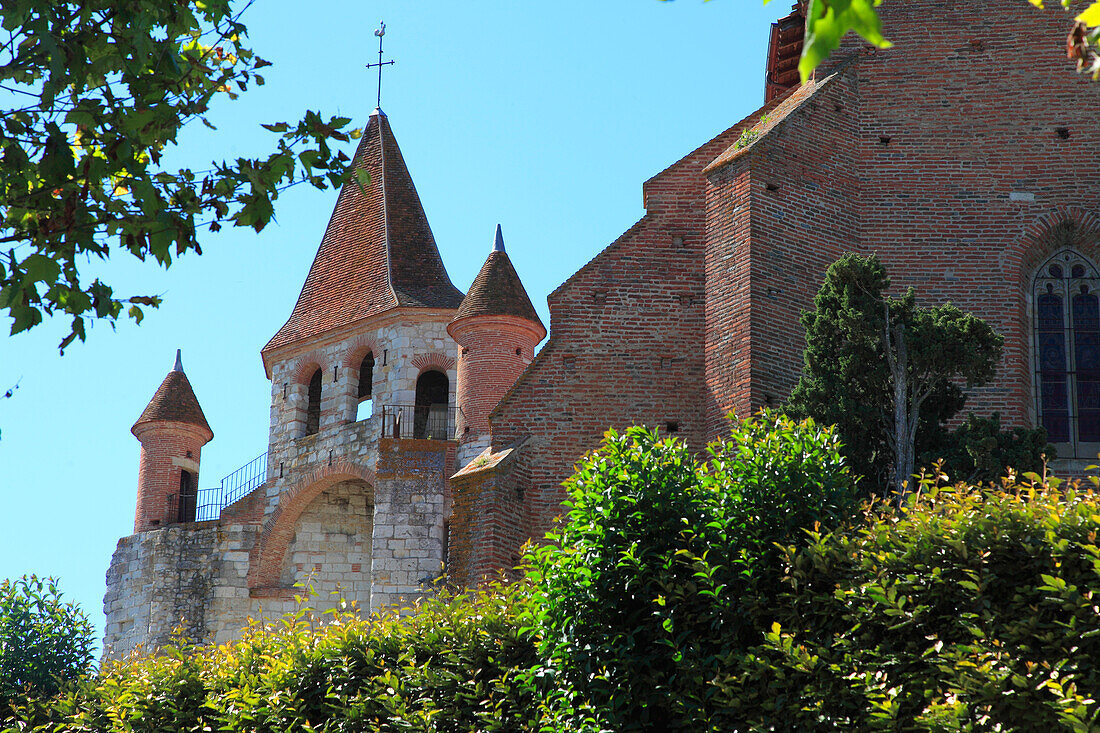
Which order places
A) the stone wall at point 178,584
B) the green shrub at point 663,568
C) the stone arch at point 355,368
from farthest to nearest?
1. the stone arch at point 355,368
2. the stone wall at point 178,584
3. the green shrub at point 663,568

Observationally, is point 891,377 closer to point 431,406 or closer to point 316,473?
point 431,406

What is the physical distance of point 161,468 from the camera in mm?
33312

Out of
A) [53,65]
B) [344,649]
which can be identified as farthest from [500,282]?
[53,65]

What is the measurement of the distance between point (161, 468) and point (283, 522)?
3.51 meters

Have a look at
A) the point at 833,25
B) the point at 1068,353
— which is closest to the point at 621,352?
the point at 1068,353

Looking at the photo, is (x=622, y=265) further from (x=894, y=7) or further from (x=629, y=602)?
(x=629, y=602)

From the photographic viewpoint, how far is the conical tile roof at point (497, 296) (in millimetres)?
29359

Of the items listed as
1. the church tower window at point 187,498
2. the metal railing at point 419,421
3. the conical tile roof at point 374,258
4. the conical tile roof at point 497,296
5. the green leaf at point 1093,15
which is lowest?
the green leaf at point 1093,15

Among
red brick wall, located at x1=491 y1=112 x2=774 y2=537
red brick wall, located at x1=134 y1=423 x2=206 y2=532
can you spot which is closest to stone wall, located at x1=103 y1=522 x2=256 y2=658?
red brick wall, located at x1=134 y1=423 x2=206 y2=532

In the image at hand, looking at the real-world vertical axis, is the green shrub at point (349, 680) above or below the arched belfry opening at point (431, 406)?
below

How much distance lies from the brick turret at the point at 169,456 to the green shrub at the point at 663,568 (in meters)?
23.1

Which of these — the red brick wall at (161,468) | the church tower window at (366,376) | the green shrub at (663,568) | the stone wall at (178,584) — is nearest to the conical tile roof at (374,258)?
the church tower window at (366,376)

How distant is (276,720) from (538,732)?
2.56 metres

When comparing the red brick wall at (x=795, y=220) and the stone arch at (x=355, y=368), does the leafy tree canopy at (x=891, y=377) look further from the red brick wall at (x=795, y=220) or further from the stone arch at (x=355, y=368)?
the stone arch at (x=355, y=368)
